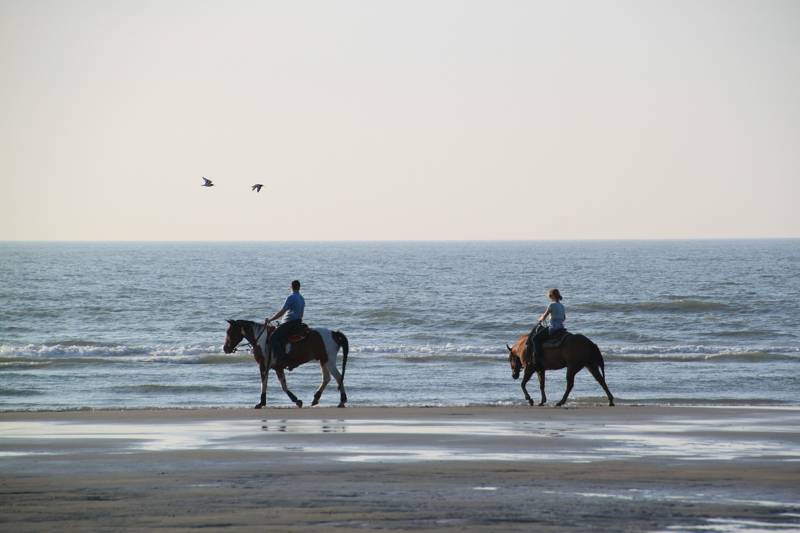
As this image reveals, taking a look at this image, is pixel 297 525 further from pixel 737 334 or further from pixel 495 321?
pixel 495 321

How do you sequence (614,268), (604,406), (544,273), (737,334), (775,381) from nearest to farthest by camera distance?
(604,406) < (775,381) < (737,334) < (544,273) < (614,268)

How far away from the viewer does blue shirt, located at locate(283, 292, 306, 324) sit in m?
21.6

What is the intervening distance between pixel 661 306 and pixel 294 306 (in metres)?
46.2

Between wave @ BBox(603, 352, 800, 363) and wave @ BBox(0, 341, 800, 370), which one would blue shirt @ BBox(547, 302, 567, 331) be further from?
wave @ BBox(603, 352, 800, 363)

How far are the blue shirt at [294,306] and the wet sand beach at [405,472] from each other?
7.05 feet

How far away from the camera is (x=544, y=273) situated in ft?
371

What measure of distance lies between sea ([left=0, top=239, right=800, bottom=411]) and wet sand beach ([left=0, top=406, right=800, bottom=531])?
5905mm

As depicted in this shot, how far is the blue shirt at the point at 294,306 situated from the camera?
21.6 meters

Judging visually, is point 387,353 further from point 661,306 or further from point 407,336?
point 661,306

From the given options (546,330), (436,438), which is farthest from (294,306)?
(436,438)

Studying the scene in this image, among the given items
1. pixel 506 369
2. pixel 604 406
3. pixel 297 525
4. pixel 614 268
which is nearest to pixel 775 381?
pixel 506 369

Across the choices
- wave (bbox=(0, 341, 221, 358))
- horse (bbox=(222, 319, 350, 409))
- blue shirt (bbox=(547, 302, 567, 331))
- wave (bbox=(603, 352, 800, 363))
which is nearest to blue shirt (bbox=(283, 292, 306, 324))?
horse (bbox=(222, 319, 350, 409))

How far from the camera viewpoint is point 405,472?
43.9 ft

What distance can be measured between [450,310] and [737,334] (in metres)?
19.6
